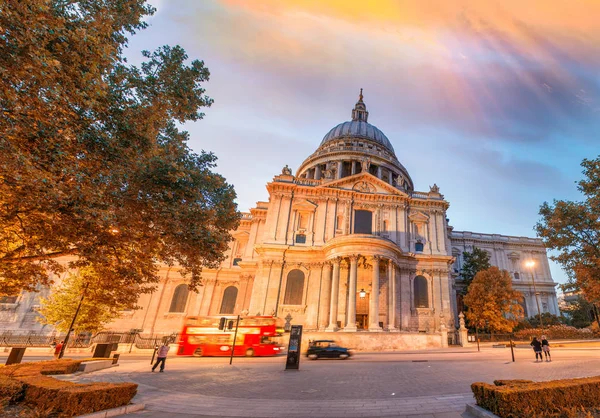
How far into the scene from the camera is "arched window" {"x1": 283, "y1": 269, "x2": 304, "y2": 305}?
32625 mm

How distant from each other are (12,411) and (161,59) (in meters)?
12.2

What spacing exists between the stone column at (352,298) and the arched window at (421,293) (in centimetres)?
947

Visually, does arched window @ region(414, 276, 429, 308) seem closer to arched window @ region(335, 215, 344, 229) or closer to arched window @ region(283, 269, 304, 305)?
arched window @ region(335, 215, 344, 229)

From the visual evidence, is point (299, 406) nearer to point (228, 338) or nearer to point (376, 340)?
point (228, 338)

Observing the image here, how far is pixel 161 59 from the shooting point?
12.1 meters

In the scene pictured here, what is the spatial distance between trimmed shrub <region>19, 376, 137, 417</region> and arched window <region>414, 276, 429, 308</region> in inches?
1282

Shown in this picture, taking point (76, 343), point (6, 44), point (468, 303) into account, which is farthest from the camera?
point (468, 303)

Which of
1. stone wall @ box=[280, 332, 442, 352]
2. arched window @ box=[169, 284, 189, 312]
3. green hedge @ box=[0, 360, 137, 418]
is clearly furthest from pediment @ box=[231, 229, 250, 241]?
green hedge @ box=[0, 360, 137, 418]

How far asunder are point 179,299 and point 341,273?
2274 cm

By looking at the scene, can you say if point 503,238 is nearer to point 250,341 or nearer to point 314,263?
point 314,263

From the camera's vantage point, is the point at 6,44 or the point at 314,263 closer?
the point at 6,44

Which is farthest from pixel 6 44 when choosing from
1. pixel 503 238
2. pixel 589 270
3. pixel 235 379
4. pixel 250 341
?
pixel 503 238

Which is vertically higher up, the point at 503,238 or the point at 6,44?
the point at 503,238

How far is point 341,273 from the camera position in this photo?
32.3 m
